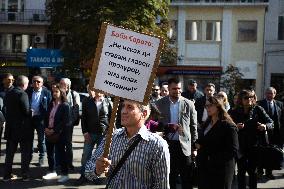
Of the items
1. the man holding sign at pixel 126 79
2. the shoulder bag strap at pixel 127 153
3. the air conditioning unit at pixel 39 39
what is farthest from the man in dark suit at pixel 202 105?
the air conditioning unit at pixel 39 39

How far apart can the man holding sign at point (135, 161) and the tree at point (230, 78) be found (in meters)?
27.9

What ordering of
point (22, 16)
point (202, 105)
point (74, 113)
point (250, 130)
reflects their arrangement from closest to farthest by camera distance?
point (250, 130)
point (74, 113)
point (202, 105)
point (22, 16)

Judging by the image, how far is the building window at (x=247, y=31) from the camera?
3488cm

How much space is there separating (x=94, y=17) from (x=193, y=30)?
12696 mm

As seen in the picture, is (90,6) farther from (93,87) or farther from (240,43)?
(93,87)

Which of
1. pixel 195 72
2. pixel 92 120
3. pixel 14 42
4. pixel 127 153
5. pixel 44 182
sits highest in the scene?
pixel 14 42

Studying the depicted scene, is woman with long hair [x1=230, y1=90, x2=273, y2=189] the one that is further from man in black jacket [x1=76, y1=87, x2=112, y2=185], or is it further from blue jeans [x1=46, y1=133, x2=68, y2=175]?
blue jeans [x1=46, y1=133, x2=68, y2=175]

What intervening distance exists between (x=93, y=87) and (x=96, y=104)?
5324mm

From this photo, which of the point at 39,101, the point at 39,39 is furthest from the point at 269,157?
the point at 39,39

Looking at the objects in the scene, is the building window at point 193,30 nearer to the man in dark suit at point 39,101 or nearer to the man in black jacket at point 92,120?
the man in dark suit at point 39,101

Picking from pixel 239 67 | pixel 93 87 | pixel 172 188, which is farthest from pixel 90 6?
pixel 93 87

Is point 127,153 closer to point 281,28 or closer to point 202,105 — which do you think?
point 202,105

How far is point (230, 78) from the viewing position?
32.6 m

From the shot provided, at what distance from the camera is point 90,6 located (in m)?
24.6
